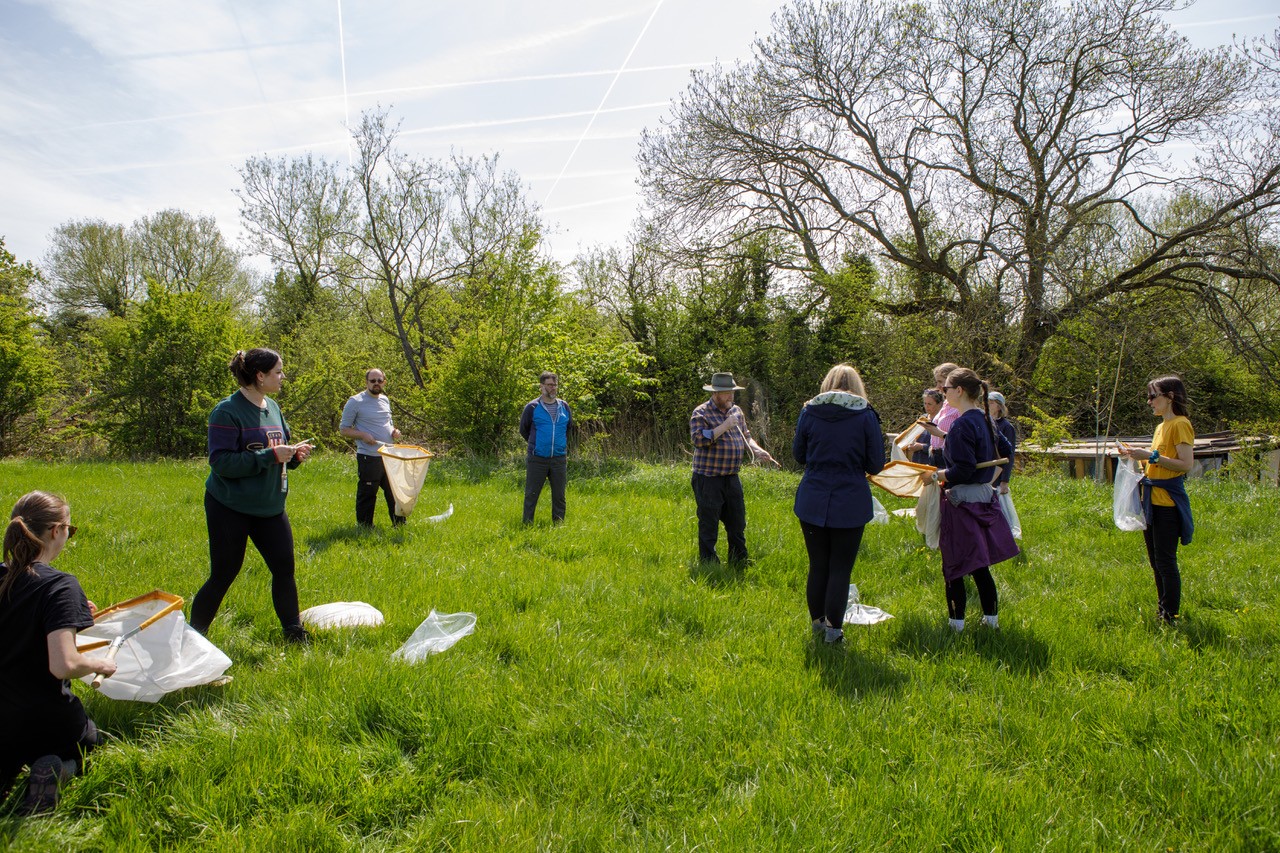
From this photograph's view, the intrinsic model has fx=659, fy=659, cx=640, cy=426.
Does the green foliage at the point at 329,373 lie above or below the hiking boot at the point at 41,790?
above

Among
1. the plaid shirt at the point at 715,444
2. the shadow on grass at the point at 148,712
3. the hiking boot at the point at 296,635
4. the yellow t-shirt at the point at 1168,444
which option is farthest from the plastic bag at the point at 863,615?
the shadow on grass at the point at 148,712

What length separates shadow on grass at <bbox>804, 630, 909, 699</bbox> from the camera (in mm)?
3717

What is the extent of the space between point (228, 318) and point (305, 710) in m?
16.5

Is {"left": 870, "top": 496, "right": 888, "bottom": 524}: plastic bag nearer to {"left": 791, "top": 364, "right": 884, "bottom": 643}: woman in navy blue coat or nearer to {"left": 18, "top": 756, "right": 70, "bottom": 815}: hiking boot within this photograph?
{"left": 791, "top": 364, "right": 884, "bottom": 643}: woman in navy blue coat

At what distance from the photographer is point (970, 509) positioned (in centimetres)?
460

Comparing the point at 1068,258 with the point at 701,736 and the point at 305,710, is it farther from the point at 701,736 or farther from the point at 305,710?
the point at 305,710

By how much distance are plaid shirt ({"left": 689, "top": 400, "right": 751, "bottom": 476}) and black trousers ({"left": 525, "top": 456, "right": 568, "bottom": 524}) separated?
2348 millimetres

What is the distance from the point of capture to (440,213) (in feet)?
77.6

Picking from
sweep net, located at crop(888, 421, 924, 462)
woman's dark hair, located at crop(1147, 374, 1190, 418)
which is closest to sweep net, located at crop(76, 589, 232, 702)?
sweep net, located at crop(888, 421, 924, 462)

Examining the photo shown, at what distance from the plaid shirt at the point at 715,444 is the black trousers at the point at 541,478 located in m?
2.35

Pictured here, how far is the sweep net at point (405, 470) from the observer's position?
7.05m

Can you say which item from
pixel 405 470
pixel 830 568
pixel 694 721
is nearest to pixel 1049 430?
pixel 830 568

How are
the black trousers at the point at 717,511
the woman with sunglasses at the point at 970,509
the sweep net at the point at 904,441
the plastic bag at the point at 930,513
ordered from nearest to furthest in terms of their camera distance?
the woman with sunglasses at the point at 970,509 < the plastic bag at the point at 930,513 < the black trousers at the point at 717,511 < the sweep net at the point at 904,441

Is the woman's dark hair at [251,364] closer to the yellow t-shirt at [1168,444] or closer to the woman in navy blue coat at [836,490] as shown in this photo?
the woman in navy blue coat at [836,490]
